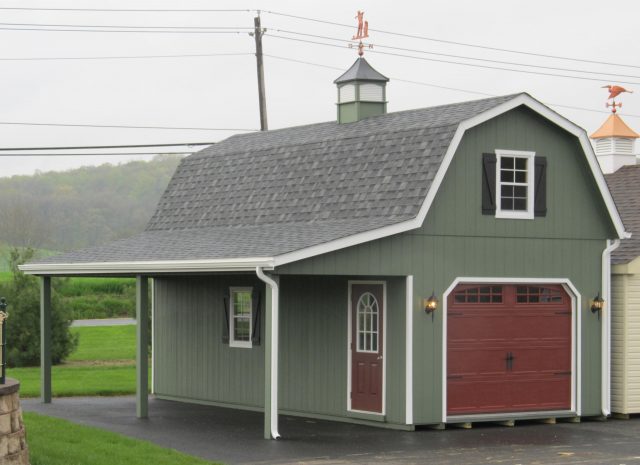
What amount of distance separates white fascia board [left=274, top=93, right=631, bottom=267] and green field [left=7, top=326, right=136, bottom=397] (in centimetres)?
875

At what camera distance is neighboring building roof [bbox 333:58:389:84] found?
2206 centimetres

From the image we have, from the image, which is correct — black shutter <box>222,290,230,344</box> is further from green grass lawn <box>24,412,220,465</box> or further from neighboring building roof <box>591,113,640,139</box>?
neighboring building roof <box>591,113,640,139</box>

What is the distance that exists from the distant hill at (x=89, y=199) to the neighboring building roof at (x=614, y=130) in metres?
82.6

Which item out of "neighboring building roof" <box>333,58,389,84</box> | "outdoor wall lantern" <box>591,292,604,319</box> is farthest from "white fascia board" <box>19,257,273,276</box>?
"outdoor wall lantern" <box>591,292,604,319</box>

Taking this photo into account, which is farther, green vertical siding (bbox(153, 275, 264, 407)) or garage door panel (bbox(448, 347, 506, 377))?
green vertical siding (bbox(153, 275, 264, 407))

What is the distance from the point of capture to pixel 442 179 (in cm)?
1816

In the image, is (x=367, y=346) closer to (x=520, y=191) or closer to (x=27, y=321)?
(x=520, y=191)

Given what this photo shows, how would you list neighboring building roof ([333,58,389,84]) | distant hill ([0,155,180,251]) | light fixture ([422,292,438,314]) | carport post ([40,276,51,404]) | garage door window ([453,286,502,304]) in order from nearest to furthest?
light fixture ([422,292,438,314])
garage door window ([453,286,502,304])
carport post ([40,276,51,404])
neighboring building roof ([333,58,389,84])
distant hill ([0,155,180,251])

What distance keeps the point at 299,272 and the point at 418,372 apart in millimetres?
2475

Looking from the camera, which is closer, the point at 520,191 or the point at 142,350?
the point at 520,191

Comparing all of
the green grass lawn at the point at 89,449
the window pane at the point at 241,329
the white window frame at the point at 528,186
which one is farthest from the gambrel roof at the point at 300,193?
the green grass lawn at the point at 89,449

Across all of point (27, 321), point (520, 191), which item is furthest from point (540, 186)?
point (27, 321)

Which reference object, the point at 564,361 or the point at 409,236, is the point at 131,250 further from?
the point at 564,361

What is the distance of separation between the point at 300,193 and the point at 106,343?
65.1 feet
